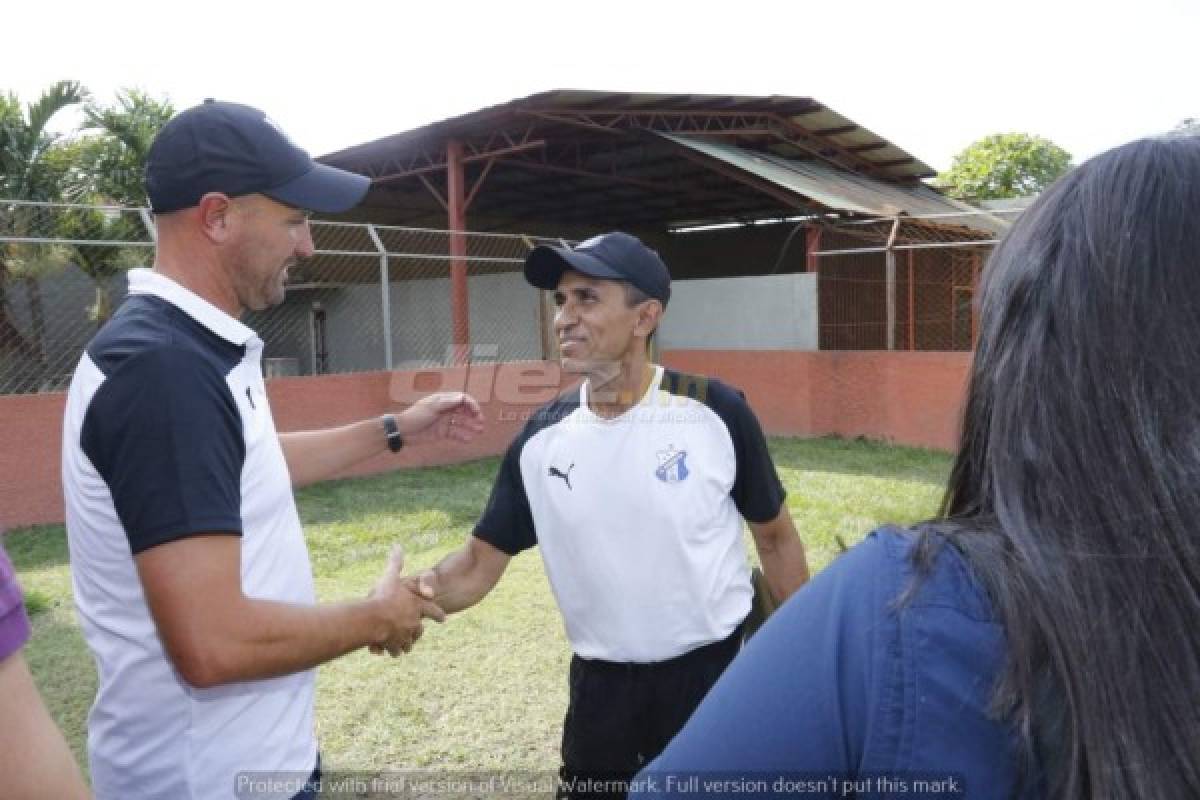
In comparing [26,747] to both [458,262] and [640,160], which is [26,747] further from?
[640,160]

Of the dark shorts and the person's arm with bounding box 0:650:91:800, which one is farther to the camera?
the dark shorts

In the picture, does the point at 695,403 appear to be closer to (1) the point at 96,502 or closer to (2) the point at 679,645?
(2) the point at 679,645

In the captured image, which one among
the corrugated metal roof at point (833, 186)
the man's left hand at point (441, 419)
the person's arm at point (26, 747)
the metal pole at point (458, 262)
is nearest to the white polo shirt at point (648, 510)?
the man's left hand at point (441, 419)

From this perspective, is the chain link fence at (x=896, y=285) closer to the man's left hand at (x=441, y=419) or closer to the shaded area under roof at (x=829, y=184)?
the shaded area under roof at (x=829, y=184)

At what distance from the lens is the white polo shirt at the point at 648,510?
226 cm

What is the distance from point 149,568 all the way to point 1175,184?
1435 millimetres

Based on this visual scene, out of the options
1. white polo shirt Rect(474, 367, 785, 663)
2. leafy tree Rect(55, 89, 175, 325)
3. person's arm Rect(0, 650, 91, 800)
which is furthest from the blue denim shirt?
leafy tree Rect(55, 89, 175, 325)

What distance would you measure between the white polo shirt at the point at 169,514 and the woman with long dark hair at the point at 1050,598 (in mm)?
993

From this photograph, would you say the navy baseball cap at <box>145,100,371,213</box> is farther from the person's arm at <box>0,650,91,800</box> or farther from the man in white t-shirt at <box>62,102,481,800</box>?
the person's arm at <box>0,650,91,800</box>

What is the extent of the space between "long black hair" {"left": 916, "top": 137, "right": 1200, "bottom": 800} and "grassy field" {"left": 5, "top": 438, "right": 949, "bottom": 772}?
86.6 inches

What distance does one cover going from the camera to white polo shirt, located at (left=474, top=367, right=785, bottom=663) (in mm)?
2256

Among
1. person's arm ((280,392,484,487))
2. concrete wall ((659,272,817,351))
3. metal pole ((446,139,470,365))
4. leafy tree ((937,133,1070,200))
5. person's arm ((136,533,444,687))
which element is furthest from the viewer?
leafy tree ((937,133,1070,200))

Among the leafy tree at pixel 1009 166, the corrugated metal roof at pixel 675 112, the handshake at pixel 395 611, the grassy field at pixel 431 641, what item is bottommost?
the grassy field at pixel 431 641

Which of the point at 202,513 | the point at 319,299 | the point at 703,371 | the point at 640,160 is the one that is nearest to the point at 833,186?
the point at 703,371
